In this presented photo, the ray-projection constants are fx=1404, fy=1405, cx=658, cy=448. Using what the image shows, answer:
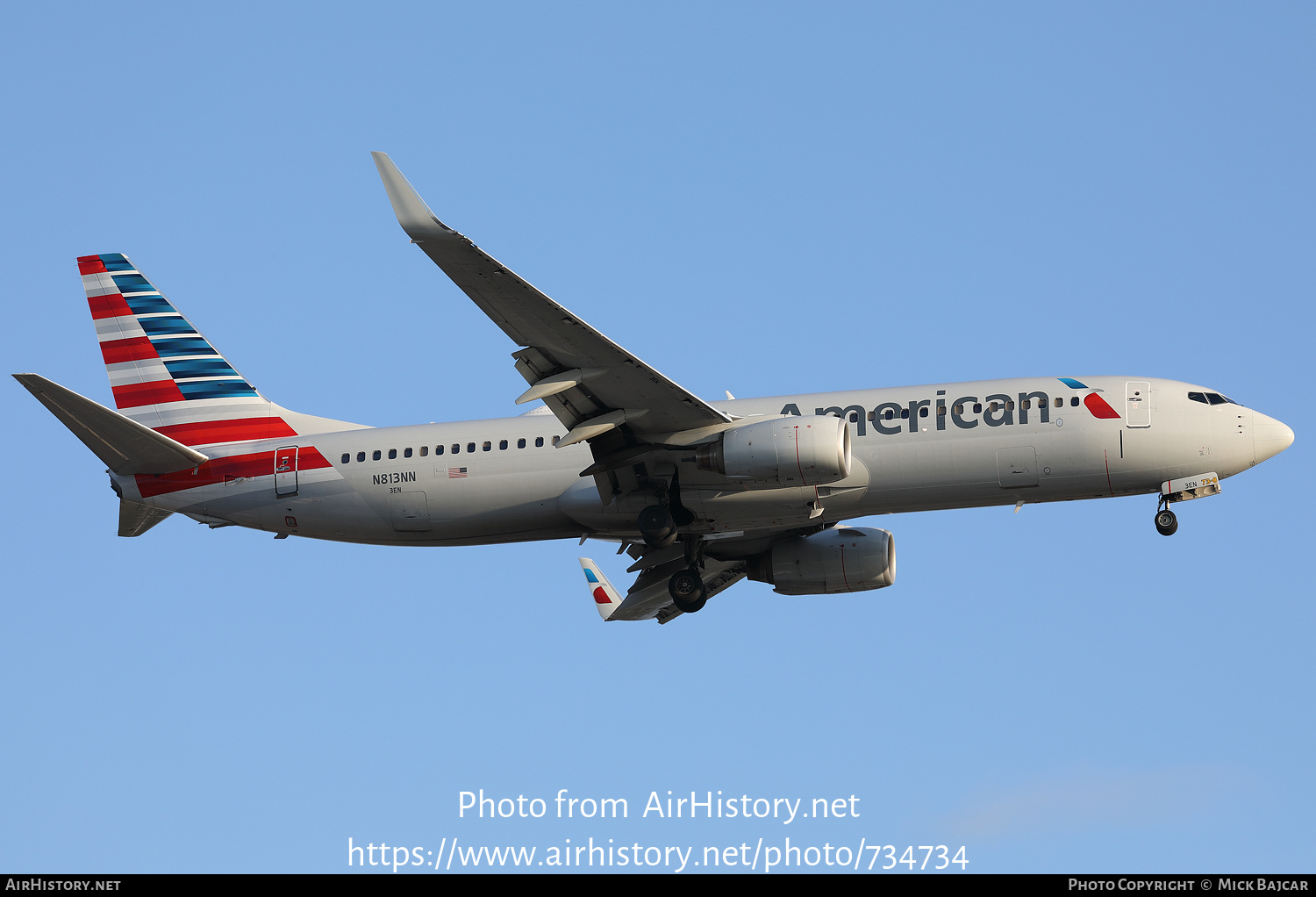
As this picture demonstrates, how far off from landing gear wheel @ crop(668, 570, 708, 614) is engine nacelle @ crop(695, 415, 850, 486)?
5824mm

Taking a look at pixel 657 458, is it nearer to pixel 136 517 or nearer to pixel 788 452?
pixel 788 452

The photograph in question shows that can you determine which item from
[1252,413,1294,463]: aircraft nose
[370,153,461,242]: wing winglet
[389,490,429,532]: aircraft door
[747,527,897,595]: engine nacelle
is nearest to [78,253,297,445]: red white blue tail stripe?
[389,490,429,532]: aircraft door

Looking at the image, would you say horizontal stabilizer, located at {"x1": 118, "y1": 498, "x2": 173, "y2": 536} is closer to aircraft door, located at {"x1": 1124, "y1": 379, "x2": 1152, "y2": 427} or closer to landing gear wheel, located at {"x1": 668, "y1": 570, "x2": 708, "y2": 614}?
landing gear wheel, located at {"x1": 668, "y1": 570, "x2": 708, "y2": 614}

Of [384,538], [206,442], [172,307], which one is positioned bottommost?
[384,538]

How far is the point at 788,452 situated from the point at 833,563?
728 cm

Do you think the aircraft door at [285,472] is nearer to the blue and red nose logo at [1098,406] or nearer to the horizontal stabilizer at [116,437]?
the horizontal stabilizer at [116,437]

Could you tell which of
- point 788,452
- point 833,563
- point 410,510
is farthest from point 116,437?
point 833,563

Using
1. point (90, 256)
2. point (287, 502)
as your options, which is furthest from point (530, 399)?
point (90, 256)

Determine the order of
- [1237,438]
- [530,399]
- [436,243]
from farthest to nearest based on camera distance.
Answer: [1237,438] < [530,399] < [436,243]

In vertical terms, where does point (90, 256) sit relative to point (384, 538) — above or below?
above

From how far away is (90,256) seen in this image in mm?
40094

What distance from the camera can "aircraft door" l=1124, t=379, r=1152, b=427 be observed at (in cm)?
3294

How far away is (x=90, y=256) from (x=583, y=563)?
1718 centimetres
